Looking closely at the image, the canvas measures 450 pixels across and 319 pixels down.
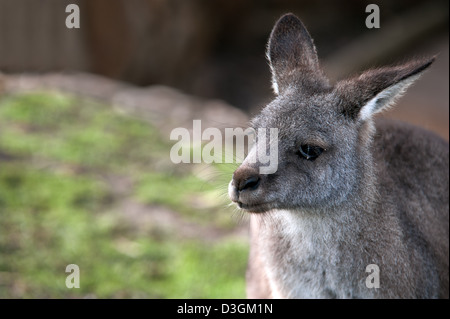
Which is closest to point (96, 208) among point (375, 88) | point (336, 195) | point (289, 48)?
point (289, 48)

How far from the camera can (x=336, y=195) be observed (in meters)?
5.07

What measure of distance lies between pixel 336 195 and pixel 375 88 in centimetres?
83

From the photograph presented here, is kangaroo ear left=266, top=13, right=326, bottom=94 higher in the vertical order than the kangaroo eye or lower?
higher

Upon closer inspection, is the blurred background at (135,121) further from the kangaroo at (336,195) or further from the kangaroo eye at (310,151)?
the kangaroo eye at (310,151)

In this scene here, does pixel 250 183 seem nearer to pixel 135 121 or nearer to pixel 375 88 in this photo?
pixel 375 88

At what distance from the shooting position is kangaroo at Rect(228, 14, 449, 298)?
495 centimetres

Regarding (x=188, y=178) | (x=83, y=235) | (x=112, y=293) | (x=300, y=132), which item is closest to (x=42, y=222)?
(x=83, y=235)

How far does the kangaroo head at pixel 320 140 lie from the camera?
4867 mm

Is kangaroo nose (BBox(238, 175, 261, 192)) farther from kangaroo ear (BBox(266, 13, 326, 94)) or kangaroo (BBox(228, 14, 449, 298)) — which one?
kangaroo ear (BBox(266, 13, 326, 94))

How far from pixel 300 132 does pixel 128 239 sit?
11.7 feet

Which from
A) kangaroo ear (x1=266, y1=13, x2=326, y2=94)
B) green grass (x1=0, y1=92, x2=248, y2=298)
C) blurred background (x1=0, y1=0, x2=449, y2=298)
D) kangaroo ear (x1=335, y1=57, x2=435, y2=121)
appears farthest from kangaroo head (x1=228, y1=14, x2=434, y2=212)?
green grass (x1=0, y1=92, x2=248, y2=298)

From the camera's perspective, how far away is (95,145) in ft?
32.0

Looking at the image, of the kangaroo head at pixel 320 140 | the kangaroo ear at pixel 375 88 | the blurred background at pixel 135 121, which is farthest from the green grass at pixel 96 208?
the kangaroo ear at pixel 375 88
